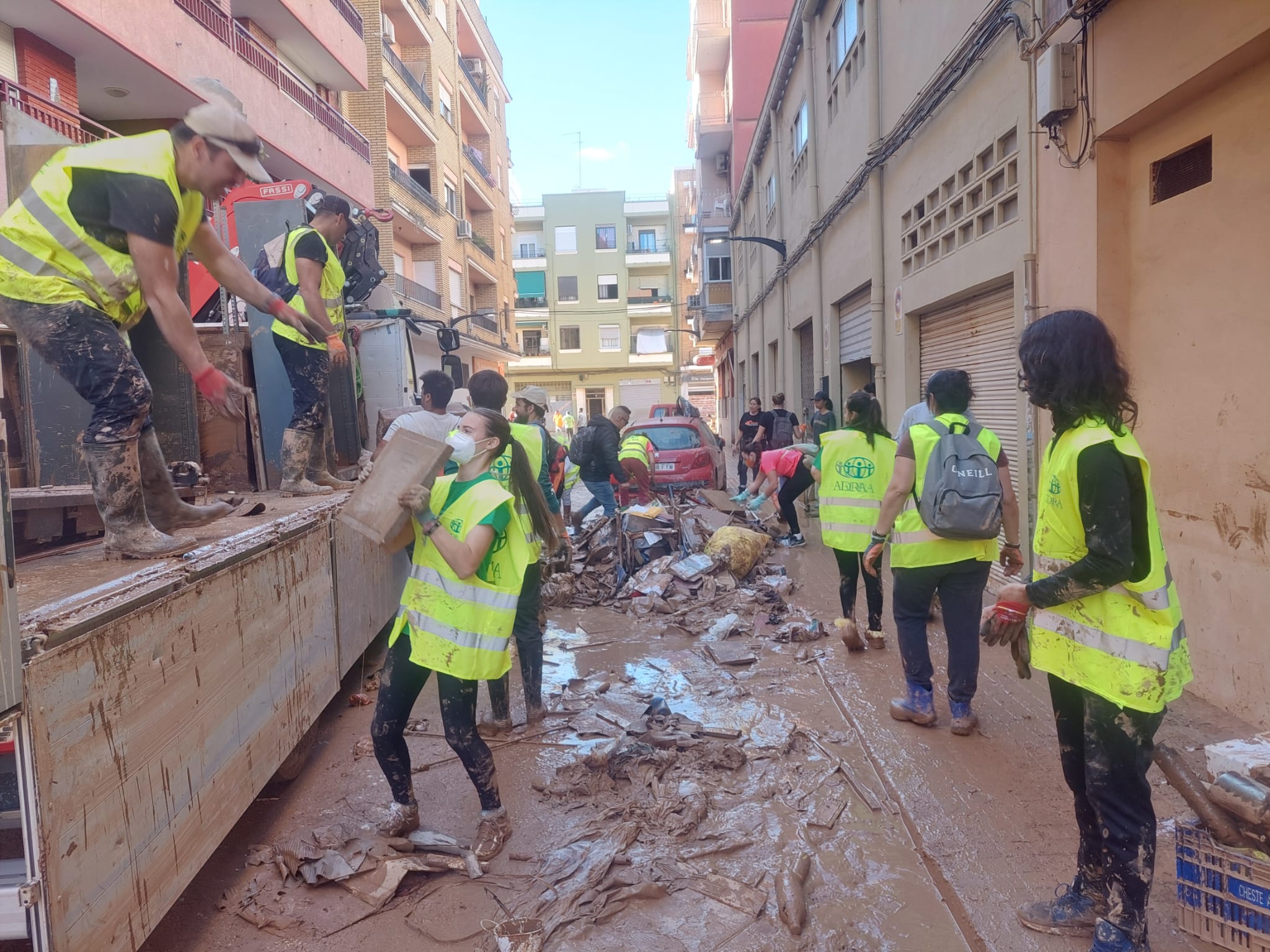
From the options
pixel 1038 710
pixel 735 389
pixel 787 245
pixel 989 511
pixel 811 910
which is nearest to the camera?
pixel 811 910

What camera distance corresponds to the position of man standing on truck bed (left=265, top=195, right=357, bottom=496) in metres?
4.83

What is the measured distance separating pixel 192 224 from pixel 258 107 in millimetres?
13543

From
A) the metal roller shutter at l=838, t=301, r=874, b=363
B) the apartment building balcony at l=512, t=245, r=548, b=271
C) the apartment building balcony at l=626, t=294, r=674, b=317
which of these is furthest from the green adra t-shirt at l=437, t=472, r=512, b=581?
the apartment building balcony at l=512, t=245, r=548, b=271

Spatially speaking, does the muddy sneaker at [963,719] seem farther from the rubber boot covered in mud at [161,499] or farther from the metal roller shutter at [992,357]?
the rubber boot covered in mud at [161,499]

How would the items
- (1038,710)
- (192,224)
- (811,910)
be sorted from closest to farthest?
(811,910) → (192,224) → (1038,710)

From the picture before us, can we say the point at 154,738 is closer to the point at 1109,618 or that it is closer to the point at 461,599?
the point at 461,599

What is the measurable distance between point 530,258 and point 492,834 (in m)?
50.2

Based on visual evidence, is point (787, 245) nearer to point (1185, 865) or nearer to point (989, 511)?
point (989, 511)

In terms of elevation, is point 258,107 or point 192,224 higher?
point 258,107

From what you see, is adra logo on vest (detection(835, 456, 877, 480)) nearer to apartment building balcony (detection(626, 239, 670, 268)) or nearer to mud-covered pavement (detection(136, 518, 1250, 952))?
mud-covered pavement (detection(136, 518, 1250, 952))

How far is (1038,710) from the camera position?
15.3 ft

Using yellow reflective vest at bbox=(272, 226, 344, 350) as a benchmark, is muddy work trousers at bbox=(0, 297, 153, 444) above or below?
below

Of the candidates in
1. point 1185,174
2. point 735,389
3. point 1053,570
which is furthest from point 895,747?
point 735,389

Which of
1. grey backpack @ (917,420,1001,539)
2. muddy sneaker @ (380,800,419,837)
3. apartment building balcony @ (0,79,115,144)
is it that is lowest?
muddy sneaker @ (380,800,419,837)
